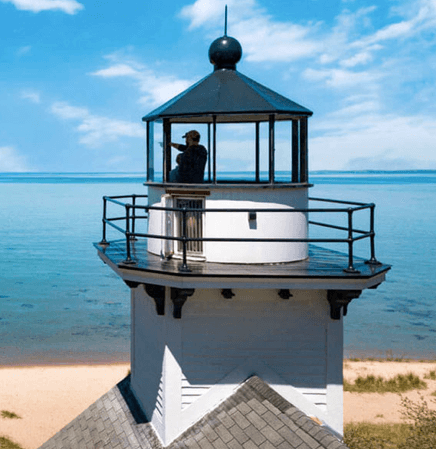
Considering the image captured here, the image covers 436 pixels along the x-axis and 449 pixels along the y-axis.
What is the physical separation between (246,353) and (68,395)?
52.1 feet

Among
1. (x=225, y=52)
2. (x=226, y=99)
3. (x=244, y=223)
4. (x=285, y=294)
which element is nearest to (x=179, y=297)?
(x=244, y=223)

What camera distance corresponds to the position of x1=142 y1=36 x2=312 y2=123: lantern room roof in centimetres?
841

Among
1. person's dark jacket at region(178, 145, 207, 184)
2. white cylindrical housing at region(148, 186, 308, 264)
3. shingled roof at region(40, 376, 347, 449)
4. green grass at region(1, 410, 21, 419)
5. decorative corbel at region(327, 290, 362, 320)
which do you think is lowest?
green grass at region(1, 410, 21, 419)

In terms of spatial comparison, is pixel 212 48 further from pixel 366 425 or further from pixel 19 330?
pixel 19 330

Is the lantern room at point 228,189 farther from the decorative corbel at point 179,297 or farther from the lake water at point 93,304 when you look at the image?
the lake water at point 93,304

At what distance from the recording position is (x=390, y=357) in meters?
28.7

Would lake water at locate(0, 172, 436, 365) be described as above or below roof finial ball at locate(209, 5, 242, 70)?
below

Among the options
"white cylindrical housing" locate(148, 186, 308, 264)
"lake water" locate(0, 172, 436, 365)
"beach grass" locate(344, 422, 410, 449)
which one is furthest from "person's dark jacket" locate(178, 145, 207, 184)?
"lake water" locate(0, 172, 436, 365)

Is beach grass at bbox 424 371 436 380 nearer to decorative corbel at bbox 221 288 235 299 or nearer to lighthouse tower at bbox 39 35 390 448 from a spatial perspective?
lighthouse tower at bbox 39 35 390 448

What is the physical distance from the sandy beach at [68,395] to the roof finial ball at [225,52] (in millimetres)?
13680

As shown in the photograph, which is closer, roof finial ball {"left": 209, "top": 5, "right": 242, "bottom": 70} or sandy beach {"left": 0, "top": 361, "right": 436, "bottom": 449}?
roof finial ball {"left": 209, "top": 5, "right": 242, "bottom": 70}

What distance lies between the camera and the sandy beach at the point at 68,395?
65.2 ft

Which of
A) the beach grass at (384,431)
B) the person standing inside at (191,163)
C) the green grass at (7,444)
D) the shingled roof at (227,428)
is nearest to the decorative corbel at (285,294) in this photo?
the shingled roof at (227,428)

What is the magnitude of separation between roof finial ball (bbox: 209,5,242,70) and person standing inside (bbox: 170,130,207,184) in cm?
125
